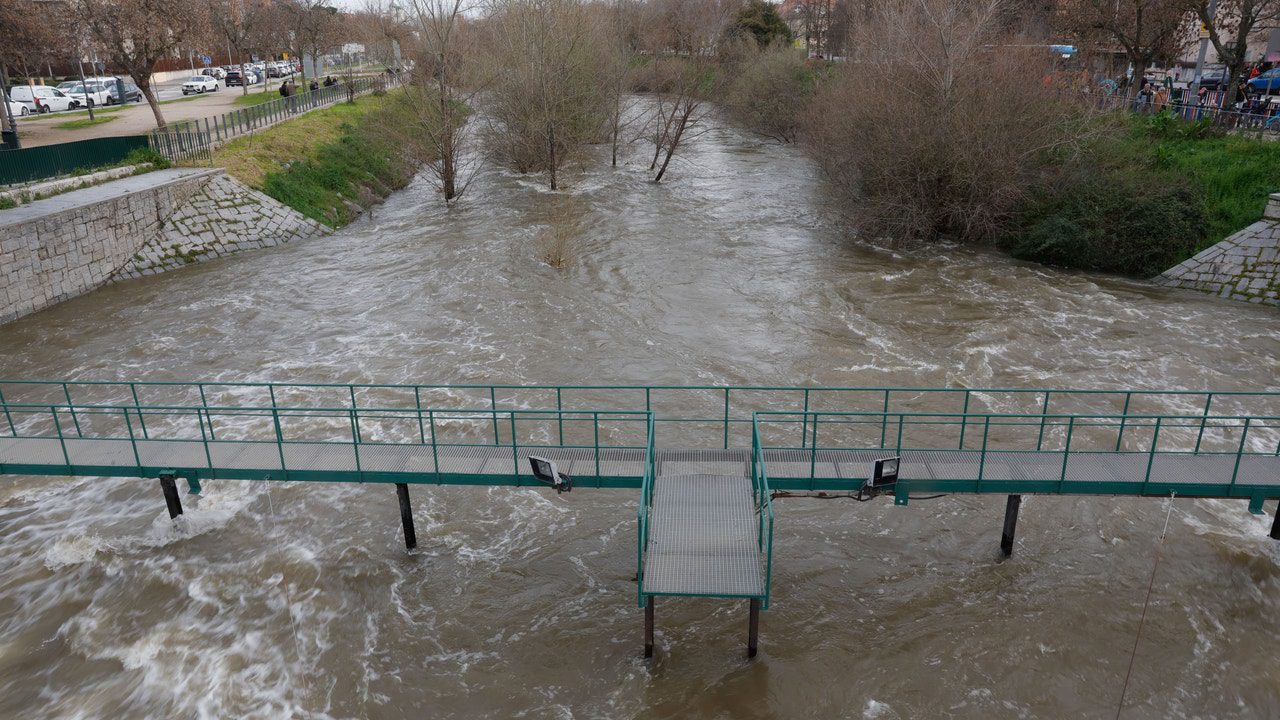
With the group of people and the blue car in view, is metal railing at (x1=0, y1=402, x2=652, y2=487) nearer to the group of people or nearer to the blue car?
the group of people

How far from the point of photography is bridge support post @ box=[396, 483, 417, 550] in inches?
440

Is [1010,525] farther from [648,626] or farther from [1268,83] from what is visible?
[1268,83]

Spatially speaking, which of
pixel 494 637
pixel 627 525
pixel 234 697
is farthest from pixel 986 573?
pixel 234 697

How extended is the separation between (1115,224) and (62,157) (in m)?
29.2

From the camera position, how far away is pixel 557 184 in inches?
1389

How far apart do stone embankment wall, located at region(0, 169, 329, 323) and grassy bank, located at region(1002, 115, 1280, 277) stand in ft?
75.2

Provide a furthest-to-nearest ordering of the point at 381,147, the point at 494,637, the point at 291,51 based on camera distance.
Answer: the point at 291,51
the point at 381,147
the point at 494,637

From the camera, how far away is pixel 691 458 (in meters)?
10.7

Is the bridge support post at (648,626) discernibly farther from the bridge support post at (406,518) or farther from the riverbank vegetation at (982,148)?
the riverbank vegetation at (982,148)

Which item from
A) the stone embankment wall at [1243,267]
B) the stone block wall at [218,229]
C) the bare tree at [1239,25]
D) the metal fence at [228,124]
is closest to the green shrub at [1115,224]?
the stone embankment wall at [1243,267]

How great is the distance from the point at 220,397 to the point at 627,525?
28.5 ft

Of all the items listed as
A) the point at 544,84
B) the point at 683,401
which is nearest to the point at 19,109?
the point at 544,84

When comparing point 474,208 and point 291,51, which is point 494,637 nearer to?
point 474,208

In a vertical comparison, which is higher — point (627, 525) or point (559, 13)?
point (559, 13)
